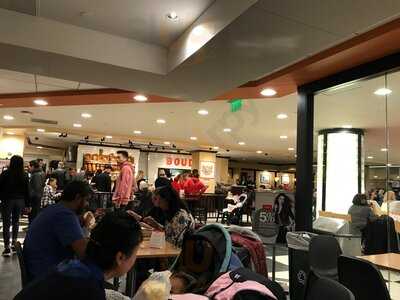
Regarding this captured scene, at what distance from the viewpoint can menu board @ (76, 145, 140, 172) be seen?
14664 mm

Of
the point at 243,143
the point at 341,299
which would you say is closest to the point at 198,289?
the point at 341,299

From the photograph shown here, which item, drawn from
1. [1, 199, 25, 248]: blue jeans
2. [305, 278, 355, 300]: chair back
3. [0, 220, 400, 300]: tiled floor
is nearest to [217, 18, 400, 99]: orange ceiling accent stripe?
[305, 278, 355, 300]: chair back

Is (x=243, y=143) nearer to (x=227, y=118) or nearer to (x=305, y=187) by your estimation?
(x=227, y=118)

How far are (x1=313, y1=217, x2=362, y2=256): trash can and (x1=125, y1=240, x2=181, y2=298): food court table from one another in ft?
8.67

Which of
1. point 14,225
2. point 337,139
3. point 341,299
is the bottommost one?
point 14,225

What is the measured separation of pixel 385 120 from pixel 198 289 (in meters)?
5.78

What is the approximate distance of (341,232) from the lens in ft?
17.3

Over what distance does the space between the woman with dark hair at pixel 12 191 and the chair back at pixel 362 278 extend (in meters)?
4.86

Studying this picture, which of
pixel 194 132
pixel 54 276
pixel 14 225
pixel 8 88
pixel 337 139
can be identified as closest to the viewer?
pixel 54 276

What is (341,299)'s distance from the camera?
57.2 inches

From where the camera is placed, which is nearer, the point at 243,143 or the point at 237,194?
the point at 237,194

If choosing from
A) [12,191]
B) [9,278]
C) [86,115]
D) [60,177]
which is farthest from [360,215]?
[60,177]

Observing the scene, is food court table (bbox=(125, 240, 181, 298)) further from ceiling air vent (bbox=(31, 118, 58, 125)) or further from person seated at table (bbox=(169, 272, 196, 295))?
ceiling air vent (bbox=(31, 118, 58, 125))

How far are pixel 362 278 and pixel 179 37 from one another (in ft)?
8.61
